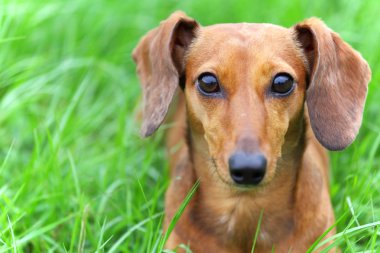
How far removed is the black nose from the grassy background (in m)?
0.51

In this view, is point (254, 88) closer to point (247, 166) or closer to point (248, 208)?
point (247, 166)

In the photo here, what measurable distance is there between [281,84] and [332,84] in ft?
0.91

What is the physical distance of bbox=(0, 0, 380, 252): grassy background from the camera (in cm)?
375

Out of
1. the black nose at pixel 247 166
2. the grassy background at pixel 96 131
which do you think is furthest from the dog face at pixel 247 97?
the grassy background at pixel 96 131

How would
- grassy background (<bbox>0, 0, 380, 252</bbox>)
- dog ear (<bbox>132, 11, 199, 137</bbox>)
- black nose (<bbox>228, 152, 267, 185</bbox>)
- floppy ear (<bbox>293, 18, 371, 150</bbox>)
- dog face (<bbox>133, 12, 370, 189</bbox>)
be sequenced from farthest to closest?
grassy background (<bbox>0, 0, 380, 252</bbox>)
dog ear (<bbox>132, 11, 199, 137</bbox>)
floppy ear (<bbox>293, 18, 371, 150</bbox>)
dog face (<bbox>133, 12, 370, 189</bbox>)
black nose (<bbox>228, 152, 267, 185</bbox>)

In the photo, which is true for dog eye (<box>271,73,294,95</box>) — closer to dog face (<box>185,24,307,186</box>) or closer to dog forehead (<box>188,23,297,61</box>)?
dog face (<box>185,24,307,186</box>)

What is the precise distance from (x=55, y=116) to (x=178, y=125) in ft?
2.56

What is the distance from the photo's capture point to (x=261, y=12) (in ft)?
17.7

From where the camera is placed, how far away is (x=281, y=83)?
10.5ft

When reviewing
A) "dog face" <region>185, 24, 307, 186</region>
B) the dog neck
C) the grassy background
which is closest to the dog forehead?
"dog face" <region>185, 24, 307, 186</region>

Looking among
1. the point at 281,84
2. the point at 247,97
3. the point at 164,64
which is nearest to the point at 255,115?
the point at 247,97

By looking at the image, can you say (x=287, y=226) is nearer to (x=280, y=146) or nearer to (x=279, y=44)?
(x=280, y=146)

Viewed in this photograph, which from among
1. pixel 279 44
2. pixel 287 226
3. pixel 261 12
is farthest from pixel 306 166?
pixel 261 12

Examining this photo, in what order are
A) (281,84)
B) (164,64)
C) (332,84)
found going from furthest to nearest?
(164,64)
(332,84)
(281,84)
